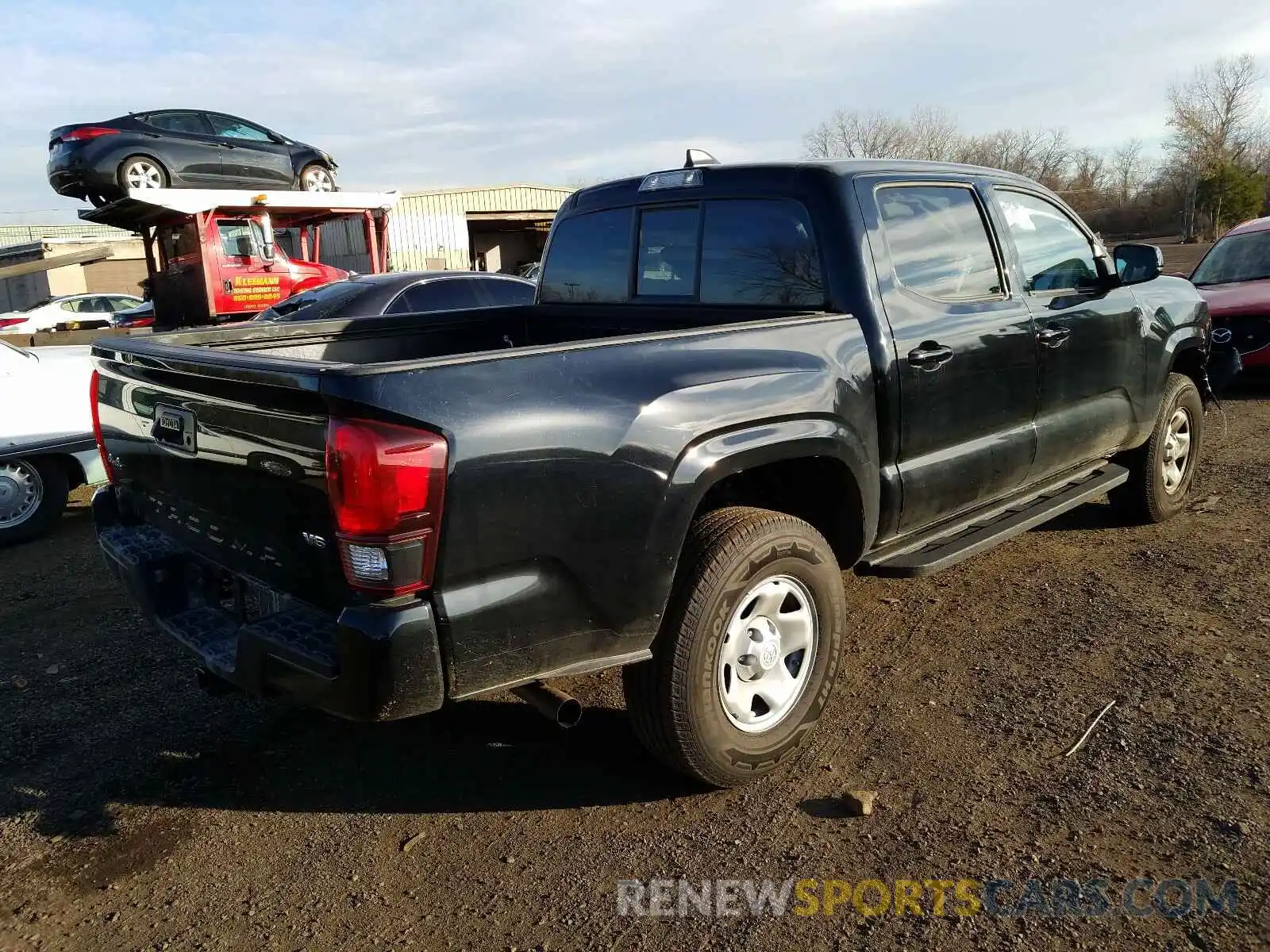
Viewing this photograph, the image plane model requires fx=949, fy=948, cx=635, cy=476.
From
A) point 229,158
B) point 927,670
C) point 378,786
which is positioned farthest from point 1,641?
point 229,158

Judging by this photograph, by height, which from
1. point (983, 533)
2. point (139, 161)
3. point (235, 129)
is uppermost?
point (235, 129)

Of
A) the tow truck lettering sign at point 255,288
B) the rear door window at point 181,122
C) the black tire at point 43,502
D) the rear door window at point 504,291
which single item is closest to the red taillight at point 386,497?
the black tire at point 43,502

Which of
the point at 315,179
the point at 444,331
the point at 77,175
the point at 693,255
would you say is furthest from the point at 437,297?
the point at 315,179

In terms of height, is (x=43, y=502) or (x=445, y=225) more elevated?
(x=445, y=225)

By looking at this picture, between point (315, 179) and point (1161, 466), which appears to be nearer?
point (1161, 466)

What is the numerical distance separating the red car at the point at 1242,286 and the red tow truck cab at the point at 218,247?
9.63 m

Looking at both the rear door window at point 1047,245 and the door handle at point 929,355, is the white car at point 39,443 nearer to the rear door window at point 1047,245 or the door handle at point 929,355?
the door handle at point 929,355

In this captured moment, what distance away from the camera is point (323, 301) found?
7.98m

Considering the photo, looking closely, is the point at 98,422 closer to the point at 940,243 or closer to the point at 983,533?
the point at 940,243

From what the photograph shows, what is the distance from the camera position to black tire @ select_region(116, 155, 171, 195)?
14.2m

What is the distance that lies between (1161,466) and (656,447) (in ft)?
13.0

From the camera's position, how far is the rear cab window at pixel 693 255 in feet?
11.7

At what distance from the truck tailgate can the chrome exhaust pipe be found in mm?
644

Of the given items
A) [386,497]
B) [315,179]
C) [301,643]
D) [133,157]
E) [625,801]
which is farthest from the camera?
[315,179]
